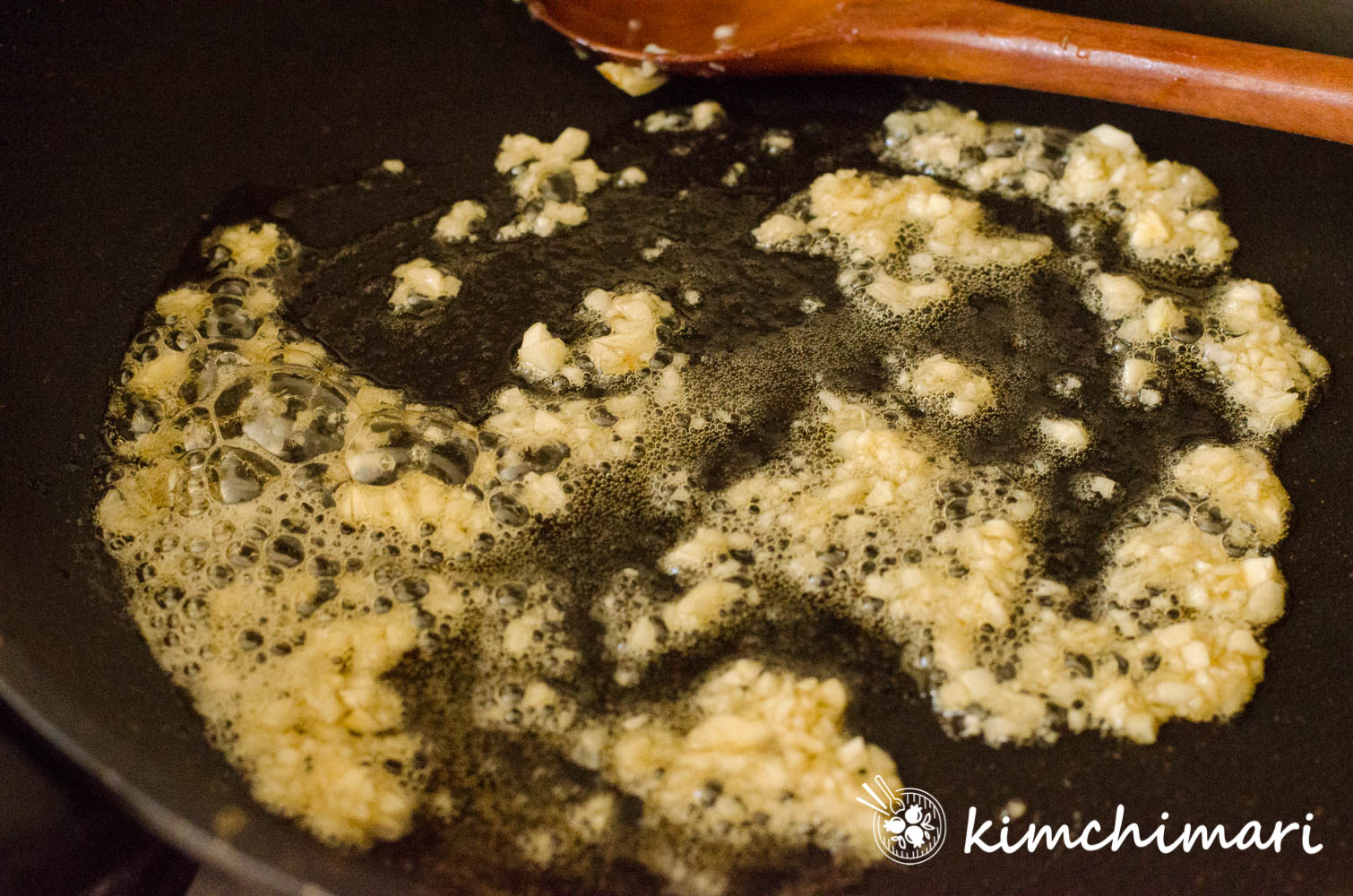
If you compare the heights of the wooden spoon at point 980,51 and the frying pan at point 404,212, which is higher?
the wooden spoon at point 980,51

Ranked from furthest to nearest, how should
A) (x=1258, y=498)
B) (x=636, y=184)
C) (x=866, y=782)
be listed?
(x=636, y=184) → (x=1258, y=498) → (x=866, y=782)

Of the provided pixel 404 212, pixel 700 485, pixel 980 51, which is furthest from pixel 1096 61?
pixel 404 212

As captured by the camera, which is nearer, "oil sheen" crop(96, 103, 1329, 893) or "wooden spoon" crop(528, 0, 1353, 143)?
"oil sheen" crop(96, 103, 1329, 893)

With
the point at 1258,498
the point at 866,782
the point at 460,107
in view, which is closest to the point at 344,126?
the point at 460,107

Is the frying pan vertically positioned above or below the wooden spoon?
below

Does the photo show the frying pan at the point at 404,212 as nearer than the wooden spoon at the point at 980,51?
Yes

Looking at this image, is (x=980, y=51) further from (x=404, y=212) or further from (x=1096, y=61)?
(x=404, y=212)

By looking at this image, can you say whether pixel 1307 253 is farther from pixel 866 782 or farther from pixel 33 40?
pixel 33 40
